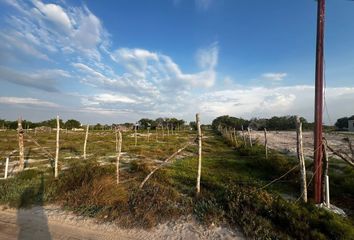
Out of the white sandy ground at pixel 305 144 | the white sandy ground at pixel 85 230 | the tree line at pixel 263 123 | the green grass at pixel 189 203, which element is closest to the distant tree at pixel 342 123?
the tree line at pixel 263 123

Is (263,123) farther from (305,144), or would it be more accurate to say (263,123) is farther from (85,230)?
(85,230)

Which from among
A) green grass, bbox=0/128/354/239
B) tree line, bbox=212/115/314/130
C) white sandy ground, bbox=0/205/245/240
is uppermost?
tree line, bbox=212/115/314/130

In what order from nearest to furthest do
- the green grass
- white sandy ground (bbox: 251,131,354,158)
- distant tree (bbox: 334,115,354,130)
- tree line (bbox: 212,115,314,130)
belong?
the green grass → white sandy ground (bbox: 251,131,354,158) → distant tree (bbox: 334,115,354,130) → tree line (bbox: 212,115,314,130)

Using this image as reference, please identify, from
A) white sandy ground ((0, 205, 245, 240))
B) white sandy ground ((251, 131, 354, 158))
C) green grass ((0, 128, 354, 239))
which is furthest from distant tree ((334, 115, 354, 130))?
white sandy ground ((0, 205, 245, 240))

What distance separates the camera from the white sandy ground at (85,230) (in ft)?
18.5

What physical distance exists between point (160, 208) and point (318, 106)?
5260mm

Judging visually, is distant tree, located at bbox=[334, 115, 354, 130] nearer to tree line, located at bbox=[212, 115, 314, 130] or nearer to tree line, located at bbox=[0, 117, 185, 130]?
tree line, located at bbox=[212, 115, 314, 130]

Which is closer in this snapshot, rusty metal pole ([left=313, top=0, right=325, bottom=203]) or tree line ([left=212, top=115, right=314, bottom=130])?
rusty metal pole ([left=313, top=0, right=325, bottom=203])

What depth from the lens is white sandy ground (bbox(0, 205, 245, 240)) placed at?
18.5 feet

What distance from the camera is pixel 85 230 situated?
5.95 m

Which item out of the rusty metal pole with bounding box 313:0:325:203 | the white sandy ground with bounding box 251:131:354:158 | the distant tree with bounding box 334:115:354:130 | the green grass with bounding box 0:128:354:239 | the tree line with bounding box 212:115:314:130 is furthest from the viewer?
the tree line with bounding box 212:115:314:130

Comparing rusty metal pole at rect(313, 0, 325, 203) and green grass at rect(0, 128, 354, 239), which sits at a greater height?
rusty metal pole at rect(313, 0, 325, 203)

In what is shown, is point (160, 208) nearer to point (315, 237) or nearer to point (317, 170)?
point (315, 237)

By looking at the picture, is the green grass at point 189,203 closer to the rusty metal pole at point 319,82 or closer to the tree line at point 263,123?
the rusty metal pole at point 319,82
